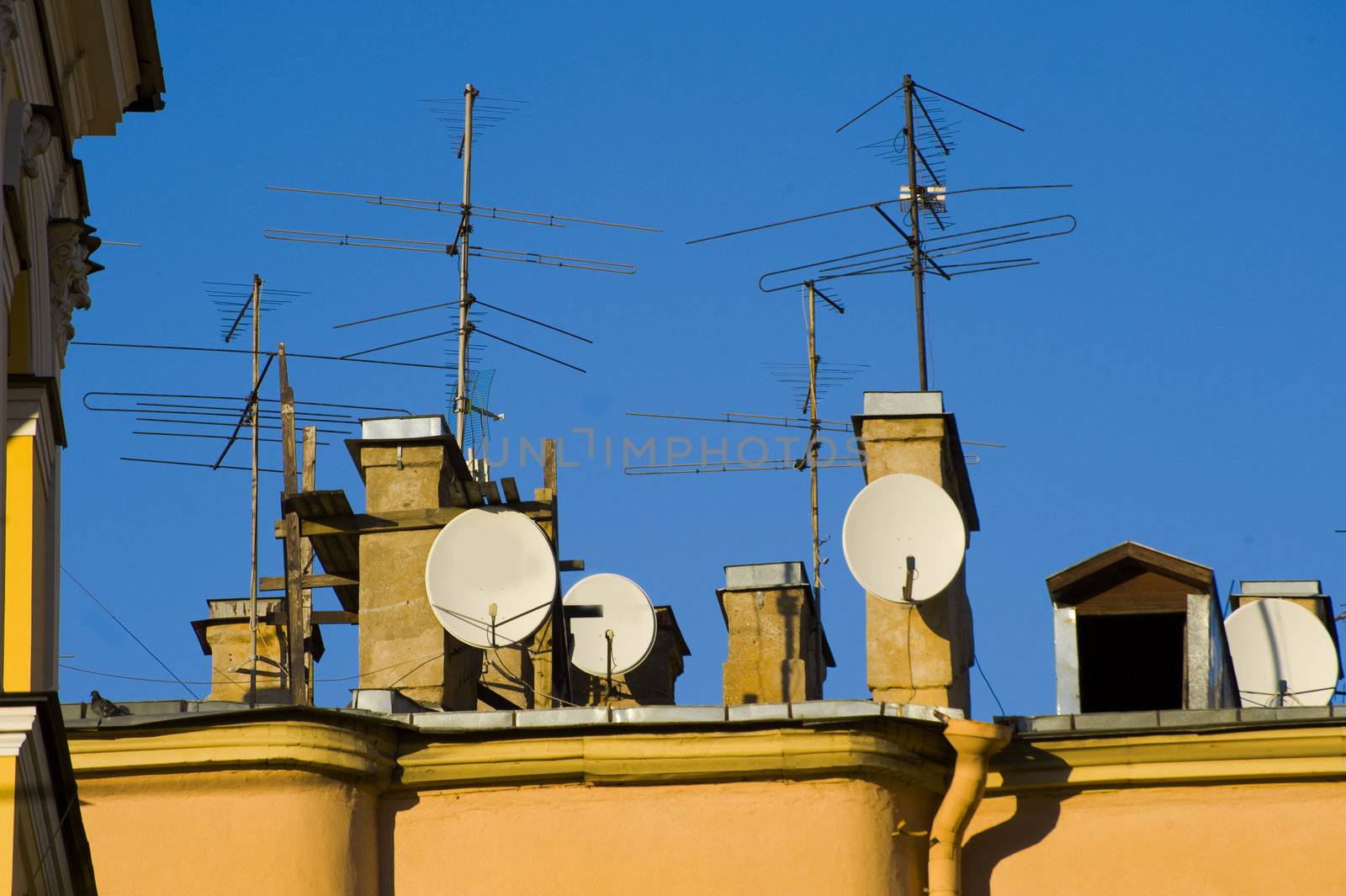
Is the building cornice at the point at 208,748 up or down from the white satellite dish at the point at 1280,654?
down

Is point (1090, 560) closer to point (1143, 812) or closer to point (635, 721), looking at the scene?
point (1143, 812)

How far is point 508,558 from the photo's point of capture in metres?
16.5

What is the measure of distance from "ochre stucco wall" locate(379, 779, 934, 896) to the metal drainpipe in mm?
158

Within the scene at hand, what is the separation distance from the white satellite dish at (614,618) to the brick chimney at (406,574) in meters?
1.29

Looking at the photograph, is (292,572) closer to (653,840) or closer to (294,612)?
(294,612)

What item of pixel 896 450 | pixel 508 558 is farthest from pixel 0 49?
pixel 896 450

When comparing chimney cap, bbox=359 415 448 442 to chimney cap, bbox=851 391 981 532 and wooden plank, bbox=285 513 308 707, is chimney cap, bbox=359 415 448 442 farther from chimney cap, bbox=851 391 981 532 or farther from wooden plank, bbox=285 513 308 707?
chimney cap, bbox=851 391 981 532

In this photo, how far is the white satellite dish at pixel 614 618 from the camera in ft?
63.7

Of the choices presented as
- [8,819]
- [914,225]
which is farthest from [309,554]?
[8,819]

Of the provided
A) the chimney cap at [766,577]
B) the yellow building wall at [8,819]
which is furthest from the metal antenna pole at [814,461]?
the yellow building wall at [8,819]

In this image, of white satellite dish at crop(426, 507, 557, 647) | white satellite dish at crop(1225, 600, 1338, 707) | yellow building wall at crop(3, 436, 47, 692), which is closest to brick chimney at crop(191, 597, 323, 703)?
white satellite dish at crop(426, 507, 557, 647)

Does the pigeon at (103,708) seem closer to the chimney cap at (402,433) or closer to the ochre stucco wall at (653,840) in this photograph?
the ochre stucco wall at (653,840)

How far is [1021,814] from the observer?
1456 centimetres

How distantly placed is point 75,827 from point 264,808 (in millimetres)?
2955
